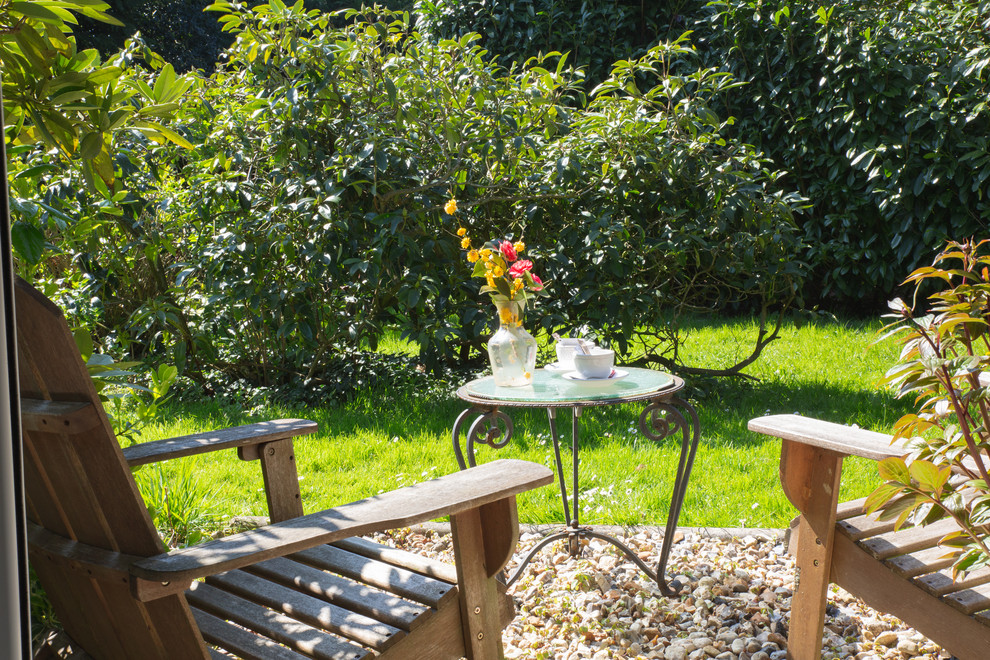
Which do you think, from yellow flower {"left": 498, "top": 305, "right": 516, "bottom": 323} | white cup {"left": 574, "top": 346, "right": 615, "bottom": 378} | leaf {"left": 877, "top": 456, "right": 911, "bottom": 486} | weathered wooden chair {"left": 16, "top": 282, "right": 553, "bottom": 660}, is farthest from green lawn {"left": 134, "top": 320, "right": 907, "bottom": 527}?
leaf {"left": 877, "top": 456, "right": 911, "bottom": 486}

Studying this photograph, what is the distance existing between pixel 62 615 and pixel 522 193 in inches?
136

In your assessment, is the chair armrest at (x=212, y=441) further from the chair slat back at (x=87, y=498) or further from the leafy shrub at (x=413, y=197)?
the leafy shrub at (x=413, y=197)

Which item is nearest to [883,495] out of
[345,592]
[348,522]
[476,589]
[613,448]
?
[476,589]

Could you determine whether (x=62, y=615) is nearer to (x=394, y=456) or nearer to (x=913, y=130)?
(x=394, y=456)

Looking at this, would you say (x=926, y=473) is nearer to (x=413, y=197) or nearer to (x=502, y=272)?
(x=502, y=272)

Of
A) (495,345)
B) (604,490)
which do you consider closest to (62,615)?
(495,345)

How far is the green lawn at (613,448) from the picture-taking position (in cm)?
324

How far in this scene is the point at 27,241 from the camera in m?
1.57

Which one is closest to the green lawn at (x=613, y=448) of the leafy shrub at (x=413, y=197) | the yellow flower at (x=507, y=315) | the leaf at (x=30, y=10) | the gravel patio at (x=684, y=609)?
the gravel patio at (x=684, y=609)

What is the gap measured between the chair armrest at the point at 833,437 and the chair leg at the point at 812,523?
0.16 ft

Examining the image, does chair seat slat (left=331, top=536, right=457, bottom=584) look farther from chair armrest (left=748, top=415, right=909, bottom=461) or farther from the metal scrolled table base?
chair armrest (left=748, top=415, right=909, bottom=461)

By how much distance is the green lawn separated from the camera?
3.24 meters

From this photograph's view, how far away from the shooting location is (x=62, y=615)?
1.59 meters

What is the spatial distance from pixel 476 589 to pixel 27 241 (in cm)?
112
